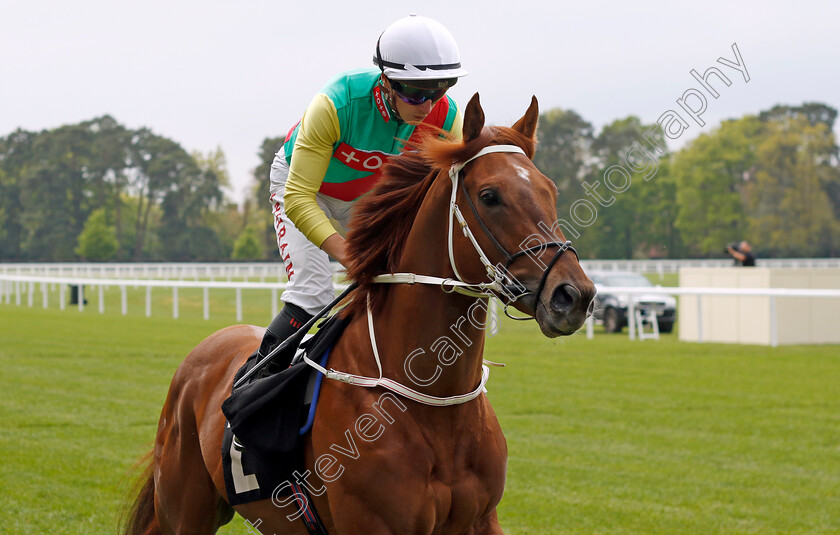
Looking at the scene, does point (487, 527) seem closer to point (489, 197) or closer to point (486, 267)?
point (486, 267)

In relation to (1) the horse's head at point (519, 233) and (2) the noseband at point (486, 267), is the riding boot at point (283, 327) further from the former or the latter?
(1) the horse's head at point (519, 233)

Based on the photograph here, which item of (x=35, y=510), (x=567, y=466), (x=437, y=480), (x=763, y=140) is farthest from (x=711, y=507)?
(x=763, y=140)

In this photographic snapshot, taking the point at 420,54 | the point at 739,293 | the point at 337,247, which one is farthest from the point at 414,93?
the point at 739,293

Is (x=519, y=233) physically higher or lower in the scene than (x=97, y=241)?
lower

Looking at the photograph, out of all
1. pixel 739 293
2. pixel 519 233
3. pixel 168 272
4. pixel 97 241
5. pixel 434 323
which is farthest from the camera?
pixel 97 241

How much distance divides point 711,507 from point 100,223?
4648cm

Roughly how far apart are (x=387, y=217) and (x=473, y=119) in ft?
1.53

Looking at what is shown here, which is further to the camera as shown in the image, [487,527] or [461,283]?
[487,527]

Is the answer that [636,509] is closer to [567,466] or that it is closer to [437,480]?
[567,466]

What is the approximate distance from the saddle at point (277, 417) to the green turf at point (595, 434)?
0.82 m

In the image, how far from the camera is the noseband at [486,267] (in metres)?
2.38

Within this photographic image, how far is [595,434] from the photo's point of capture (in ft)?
25.2

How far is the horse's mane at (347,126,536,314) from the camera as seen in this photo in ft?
9.30

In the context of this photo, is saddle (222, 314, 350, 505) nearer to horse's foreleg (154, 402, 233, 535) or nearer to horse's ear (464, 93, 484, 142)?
horse's foreleg (154, 402, 233, 535)
